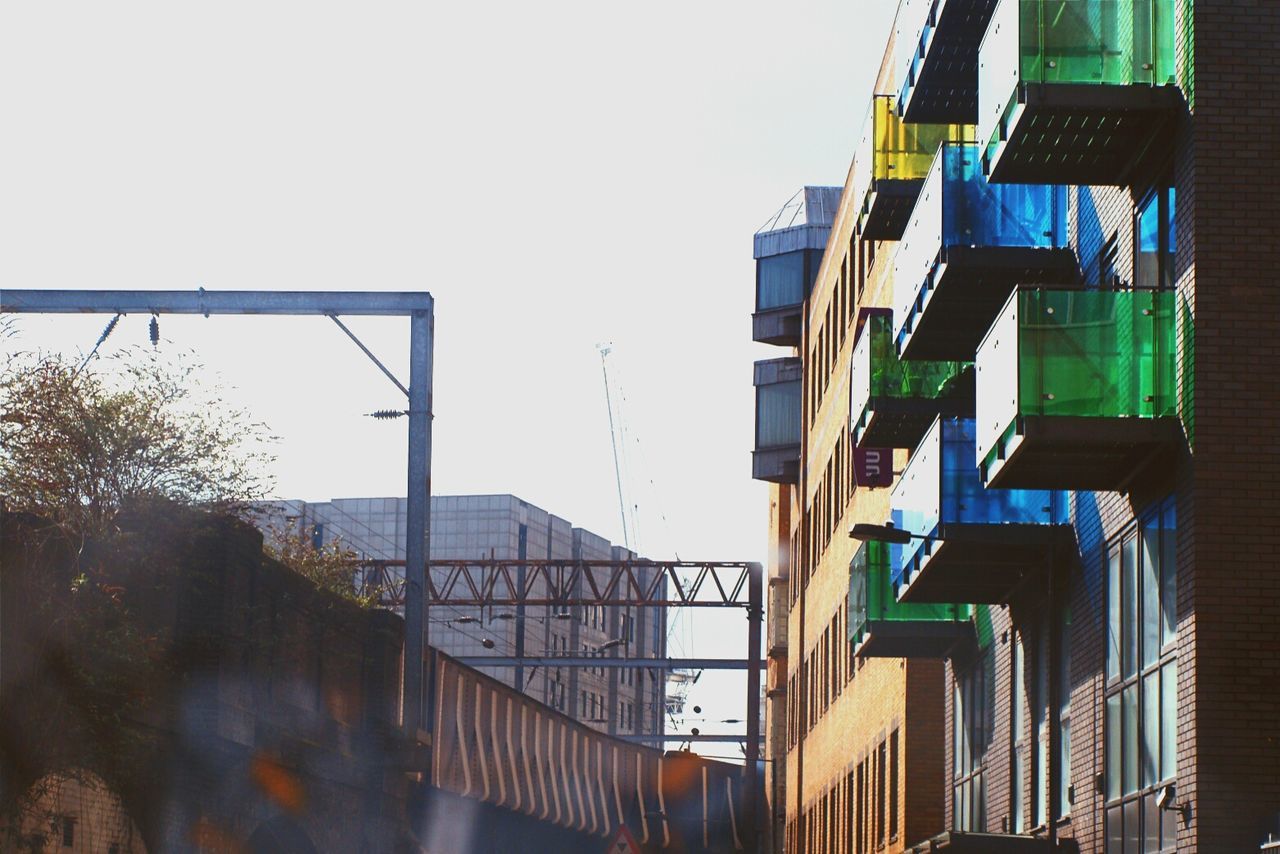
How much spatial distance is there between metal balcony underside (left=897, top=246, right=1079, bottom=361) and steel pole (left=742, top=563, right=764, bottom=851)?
5127cm

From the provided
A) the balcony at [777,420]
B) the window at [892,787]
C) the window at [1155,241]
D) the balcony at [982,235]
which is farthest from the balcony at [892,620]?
the balcony at [777,420]

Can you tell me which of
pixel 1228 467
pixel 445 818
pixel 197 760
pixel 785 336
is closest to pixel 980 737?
pixel 197 760

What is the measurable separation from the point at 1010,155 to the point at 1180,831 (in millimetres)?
5965

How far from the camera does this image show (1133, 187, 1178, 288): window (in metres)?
19.0

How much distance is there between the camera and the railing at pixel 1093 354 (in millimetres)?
18297

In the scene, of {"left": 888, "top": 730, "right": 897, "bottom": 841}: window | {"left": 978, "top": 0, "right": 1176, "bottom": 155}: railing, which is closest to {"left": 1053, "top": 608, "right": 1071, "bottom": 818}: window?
→ {"left": 978, "top": 0, "right": 1176, "bottom": 155}: railing

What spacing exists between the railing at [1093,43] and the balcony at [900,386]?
32.2 feet

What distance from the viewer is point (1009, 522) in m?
23.2

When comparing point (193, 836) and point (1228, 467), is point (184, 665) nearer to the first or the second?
point (193, 836)

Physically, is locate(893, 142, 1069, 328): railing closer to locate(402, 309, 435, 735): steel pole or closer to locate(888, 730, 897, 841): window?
locate(402, 309, 435, 735): steel pole

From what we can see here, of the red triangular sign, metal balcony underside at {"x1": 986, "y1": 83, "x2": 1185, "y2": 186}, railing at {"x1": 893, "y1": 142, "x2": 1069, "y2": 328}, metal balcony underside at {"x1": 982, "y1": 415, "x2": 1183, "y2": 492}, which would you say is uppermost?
railing at {"x1": 893, "y1": 142, "x2": 1069, "y2": 328}

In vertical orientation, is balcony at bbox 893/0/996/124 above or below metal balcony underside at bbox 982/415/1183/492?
above

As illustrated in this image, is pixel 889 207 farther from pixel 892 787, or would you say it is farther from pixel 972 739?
Answer: pixel 892 787

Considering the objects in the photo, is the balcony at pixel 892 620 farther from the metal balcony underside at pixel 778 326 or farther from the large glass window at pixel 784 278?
the large glass window at pixel 784 278
